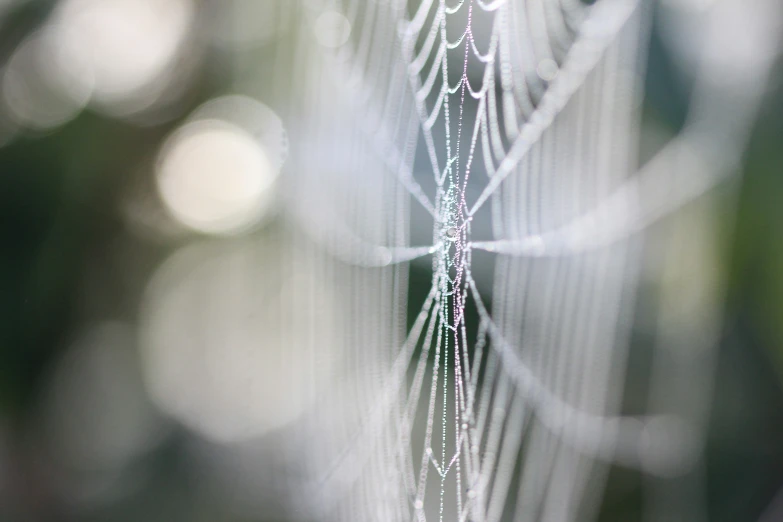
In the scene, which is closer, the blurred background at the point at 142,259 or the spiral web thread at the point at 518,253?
the spiral web thread at the point at 518,253

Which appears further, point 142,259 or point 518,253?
point 142,259

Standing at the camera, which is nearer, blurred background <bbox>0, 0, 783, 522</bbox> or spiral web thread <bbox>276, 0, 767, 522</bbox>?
spiral web thread <bbox>276, 0, 767, 522</bbox>

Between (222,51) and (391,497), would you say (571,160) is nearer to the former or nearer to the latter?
(391,497)

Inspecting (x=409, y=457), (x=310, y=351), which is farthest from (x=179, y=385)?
(x=409, y=457)
